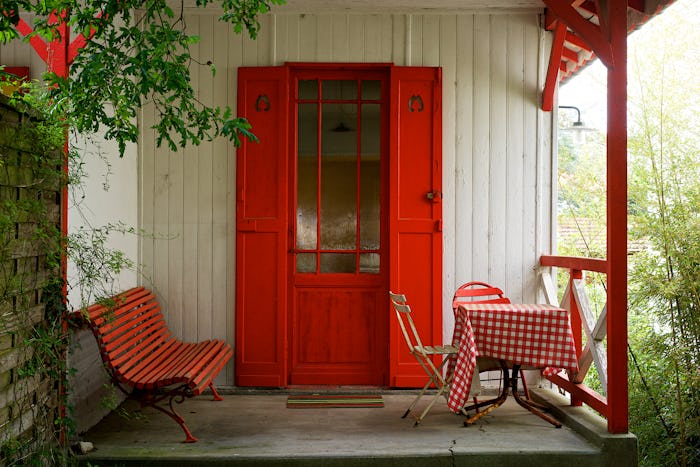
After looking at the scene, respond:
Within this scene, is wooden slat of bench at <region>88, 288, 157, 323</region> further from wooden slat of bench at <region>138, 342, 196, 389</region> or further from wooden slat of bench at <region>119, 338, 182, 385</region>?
wooden slat of bench at <region>138, 342, 196, 389</region>

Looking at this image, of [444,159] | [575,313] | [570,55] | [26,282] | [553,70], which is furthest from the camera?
[570,55]

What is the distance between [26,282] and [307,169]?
304 centimetres

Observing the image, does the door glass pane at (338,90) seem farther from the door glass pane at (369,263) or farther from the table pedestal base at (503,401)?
the table pedestal base at (503,401)

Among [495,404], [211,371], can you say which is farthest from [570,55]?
[211,371]

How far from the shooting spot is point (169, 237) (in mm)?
6191

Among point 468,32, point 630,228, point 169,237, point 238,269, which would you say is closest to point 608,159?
point 630,228

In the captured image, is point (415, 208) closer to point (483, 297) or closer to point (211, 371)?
point (483, 297)

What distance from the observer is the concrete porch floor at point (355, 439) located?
169 inches

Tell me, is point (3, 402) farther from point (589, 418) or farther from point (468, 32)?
point (468, 32)

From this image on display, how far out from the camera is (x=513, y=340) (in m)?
4.84

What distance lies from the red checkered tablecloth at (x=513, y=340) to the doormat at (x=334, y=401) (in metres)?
1.05

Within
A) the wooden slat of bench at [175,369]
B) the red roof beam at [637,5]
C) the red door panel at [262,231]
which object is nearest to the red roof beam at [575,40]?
the red roof beam at [637,5]

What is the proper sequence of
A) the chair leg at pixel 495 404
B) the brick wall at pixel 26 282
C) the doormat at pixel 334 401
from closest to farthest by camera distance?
the brick wall at pixel 26 282 < the chair leg at pixel 495 404 < the doormat at pixel 334 401

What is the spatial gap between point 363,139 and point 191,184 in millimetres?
1677
